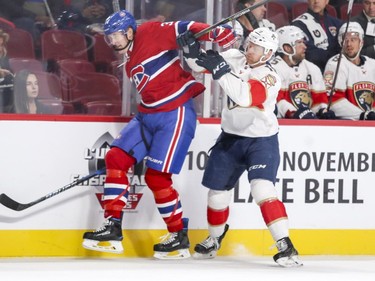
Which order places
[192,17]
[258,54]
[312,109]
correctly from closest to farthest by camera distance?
[258,54], [192,17], [312,109]

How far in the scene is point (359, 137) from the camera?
6180 mm

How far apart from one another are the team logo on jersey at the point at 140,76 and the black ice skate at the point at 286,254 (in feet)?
3.15

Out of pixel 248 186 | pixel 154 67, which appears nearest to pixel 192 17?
pixel 154 67

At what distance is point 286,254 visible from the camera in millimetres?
5602

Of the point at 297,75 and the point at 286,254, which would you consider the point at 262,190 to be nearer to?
the point at 286,254

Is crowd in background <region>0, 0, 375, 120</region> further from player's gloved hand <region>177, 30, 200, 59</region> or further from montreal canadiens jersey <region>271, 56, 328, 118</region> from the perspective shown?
player's gloved hand <region>177, 30, 200, 59</region>

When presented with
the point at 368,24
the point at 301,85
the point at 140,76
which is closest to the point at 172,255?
the point at 140,76

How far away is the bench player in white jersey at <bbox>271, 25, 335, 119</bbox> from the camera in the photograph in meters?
6.37

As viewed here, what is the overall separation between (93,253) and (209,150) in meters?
0.75

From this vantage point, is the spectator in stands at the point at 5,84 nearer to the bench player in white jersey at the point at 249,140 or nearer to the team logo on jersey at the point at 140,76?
the team logo on jersey at the point at 140,76

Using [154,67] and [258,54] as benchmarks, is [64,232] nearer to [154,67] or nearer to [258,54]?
[154,67]

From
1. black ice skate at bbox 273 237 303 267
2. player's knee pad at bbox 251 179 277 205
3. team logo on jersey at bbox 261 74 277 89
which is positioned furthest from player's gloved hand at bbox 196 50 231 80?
black ice skate at bbox 273 237 303 267

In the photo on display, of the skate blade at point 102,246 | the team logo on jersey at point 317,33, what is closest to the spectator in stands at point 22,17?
the skate blade at point 102,246

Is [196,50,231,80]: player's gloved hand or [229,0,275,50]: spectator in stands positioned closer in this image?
[196,50,231,80]: player's gloved hand
